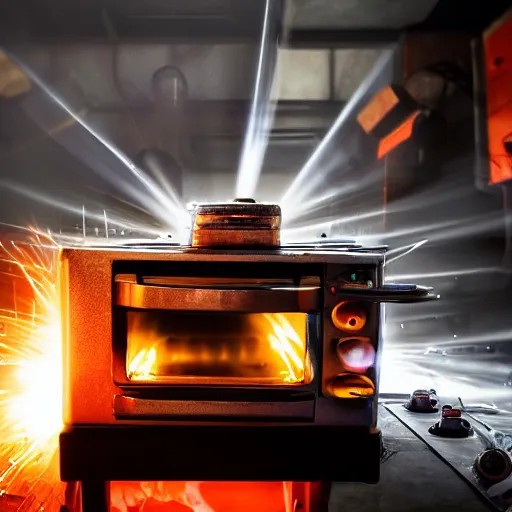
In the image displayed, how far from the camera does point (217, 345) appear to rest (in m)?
1.70

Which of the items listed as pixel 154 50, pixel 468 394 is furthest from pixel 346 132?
pixel 468 394

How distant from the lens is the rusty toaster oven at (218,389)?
1.59m

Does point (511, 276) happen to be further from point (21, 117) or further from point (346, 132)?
point (21, 117)

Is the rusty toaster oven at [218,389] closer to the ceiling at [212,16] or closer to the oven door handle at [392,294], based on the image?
the oven door handle at [392,294]

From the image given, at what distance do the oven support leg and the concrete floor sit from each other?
909mm

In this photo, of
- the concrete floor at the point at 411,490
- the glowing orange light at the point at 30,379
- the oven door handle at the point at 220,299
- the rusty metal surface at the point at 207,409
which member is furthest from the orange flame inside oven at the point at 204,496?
the oven door handle at the point at 220,299

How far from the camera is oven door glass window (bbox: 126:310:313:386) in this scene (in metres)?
1.64

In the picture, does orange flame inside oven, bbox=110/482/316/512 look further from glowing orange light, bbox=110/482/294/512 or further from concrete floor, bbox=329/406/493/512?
concrete floor, bbox=329/406/493/512

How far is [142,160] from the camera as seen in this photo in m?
6.13

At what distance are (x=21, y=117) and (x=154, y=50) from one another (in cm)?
177

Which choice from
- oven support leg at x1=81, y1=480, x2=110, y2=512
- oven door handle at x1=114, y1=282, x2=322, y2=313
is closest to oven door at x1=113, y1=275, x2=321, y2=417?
oven door handle at x1=114, y1=282, x2=322, y2=313

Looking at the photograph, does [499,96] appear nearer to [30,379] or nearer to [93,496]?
[30,379]

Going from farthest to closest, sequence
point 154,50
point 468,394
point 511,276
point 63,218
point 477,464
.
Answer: point 63,218 < point 154,50 < point 511,276 < point 468,394 < point 477,464

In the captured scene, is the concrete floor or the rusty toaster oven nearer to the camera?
the rusty toaster oven
